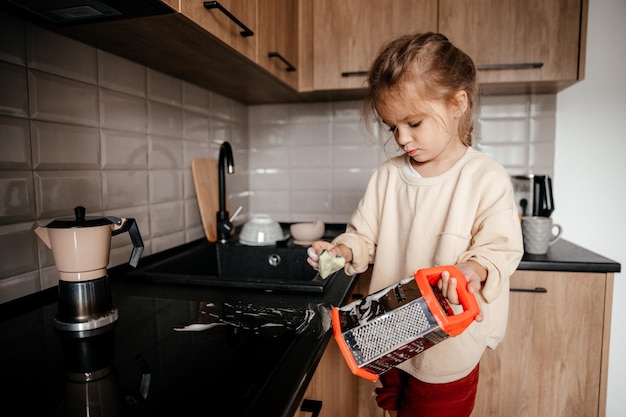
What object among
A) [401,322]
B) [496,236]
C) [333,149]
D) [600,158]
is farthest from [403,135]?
[600,158]

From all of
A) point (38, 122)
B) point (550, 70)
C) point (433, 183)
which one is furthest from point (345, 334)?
point (550, 70)

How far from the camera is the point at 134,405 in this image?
18.6 inches

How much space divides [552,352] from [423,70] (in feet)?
3.23

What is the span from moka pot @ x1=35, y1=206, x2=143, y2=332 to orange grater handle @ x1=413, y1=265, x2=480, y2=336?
20.4 inches

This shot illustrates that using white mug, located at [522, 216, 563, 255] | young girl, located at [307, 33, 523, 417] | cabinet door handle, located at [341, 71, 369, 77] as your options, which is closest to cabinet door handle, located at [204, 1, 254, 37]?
young girl, located at [307, 33, 523, 417]

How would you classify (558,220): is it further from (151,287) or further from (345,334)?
(151,287)

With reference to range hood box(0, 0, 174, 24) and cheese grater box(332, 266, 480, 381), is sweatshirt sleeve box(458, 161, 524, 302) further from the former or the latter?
range hood box(0, 0, 174, 24)

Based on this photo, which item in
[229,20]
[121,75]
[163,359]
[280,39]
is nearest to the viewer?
[163,359]

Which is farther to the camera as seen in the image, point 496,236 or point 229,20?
point 229,20

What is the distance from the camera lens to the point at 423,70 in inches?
31.1

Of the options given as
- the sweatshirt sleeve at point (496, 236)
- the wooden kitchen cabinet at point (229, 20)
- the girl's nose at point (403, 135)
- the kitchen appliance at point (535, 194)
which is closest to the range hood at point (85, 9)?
the wooden kitchen cabinet at point (229, 20)

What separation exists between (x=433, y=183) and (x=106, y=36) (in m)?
0.78

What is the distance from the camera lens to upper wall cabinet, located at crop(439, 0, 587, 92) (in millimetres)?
1379

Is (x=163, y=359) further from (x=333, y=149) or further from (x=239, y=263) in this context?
(x=333, y=149)
